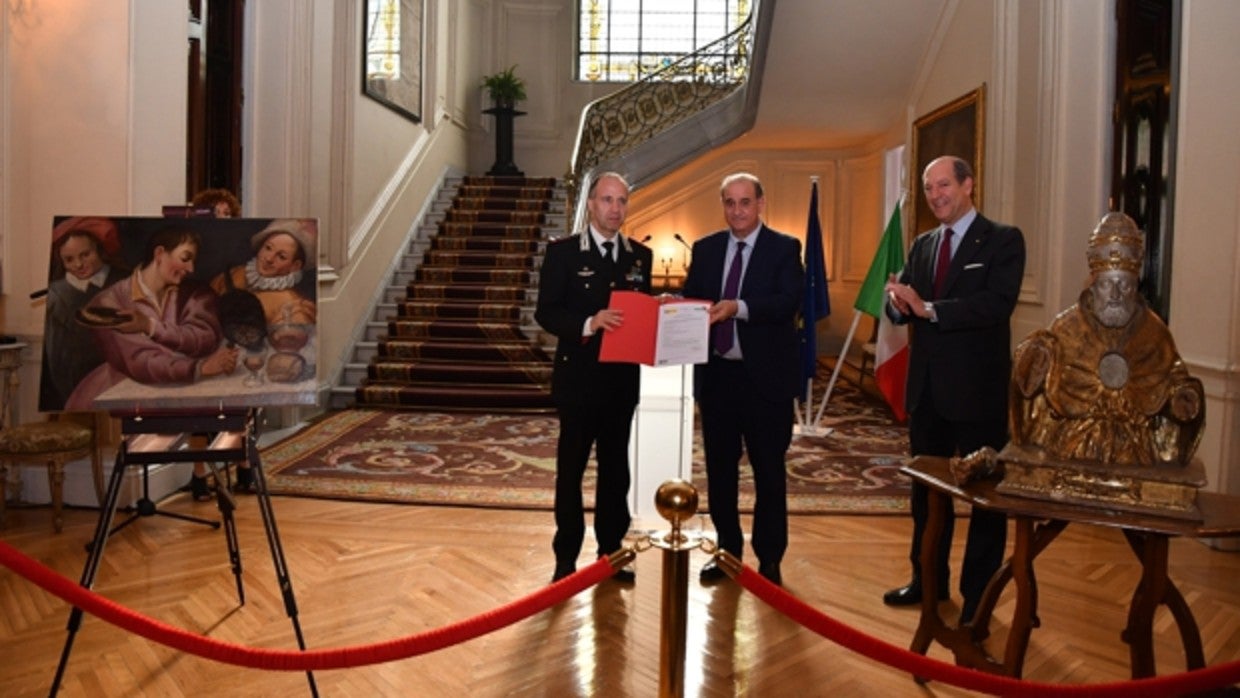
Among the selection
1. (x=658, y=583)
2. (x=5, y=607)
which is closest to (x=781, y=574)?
(x=658, y=583)

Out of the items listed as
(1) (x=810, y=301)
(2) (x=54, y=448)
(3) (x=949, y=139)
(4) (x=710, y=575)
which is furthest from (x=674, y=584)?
(3) (x=949, y=139)

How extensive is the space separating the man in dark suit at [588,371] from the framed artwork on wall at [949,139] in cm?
431

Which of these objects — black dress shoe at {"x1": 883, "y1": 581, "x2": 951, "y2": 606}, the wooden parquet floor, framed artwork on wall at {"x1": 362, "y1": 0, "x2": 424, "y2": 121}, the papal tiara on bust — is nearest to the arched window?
framed artwork on wall at {"x1": 362, "y1": 0, "x2": 424, "y2": 121}

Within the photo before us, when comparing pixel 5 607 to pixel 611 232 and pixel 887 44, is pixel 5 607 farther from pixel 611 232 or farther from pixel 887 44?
pixel 887 44

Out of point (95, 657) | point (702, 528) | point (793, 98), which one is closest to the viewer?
point (95, 657)

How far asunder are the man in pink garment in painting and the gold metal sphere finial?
1.76 meters

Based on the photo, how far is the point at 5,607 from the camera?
11.1 ft

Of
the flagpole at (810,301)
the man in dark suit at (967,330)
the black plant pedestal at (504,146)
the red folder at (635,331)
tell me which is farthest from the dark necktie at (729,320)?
the black plant pedestal at (504,146)

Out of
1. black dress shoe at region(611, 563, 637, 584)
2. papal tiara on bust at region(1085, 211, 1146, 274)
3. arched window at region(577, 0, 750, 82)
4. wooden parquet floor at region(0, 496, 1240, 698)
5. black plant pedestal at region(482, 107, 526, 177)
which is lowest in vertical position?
wooden parquet floor at region(0, 496, 1240, 698)

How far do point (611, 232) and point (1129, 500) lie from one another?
6.47 ft

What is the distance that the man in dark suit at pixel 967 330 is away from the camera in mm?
3174

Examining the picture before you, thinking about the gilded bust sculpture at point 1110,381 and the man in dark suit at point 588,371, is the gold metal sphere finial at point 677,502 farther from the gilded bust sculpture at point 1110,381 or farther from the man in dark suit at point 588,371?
the man in dark suit at point 588,371

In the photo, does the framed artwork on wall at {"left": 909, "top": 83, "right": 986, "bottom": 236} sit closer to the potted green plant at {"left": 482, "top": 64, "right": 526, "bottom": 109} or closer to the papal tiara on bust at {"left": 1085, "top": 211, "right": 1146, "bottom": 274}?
the papal tiara on bust at {"left": 1085, "top": 211, "right": 1146, "bottom": 274}

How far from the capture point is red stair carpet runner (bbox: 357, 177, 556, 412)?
823 centimetres
